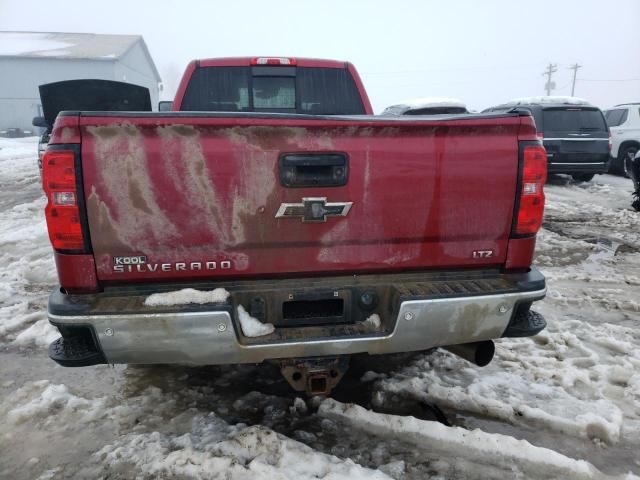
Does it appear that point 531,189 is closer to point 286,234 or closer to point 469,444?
point 286,234

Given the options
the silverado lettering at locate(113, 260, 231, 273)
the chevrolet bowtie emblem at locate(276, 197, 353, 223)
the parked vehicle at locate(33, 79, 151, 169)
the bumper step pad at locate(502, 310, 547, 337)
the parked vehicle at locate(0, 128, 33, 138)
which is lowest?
the parked vehicle at locate(0, 128, 33, 138)

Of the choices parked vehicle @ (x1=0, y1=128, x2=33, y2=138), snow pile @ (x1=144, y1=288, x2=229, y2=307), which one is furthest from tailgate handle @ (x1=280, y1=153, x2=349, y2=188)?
parked vehicle @ (x1=0, y1=128, x2=33, y2=138)

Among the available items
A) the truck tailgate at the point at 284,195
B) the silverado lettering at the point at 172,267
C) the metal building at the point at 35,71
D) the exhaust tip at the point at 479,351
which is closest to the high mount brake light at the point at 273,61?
the truck tailgate at the point at 284,195

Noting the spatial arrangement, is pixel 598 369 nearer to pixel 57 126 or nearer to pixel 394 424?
pixel 394 424

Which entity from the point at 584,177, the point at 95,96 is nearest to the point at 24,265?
the point at 95,96

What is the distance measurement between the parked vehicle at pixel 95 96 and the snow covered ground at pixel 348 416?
3879mm

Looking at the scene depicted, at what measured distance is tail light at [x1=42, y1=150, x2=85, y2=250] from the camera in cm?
203

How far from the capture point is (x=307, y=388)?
267 cm

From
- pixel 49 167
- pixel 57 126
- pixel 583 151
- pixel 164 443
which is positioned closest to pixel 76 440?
pixel 164 443

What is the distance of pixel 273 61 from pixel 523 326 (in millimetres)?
3127

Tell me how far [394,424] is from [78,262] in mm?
1838

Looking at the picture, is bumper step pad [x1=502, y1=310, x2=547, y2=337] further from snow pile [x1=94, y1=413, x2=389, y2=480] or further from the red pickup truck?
snow pile [x1=94, y1=413, x2=389, y2=480]

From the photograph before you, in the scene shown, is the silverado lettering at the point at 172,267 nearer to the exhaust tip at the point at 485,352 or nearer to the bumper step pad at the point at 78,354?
the bumper step pad at the point at 78,354

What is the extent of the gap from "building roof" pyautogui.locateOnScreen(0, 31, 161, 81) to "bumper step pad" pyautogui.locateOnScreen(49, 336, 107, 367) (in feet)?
124
